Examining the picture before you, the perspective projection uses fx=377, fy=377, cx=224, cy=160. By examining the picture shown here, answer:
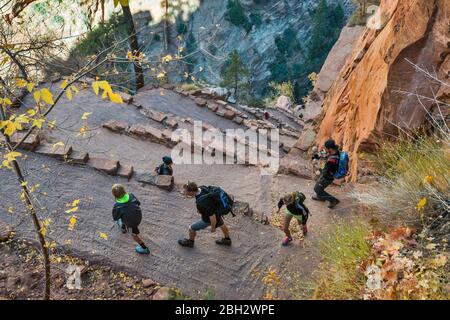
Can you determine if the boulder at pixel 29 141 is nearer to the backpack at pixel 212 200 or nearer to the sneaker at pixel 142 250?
the sneaker at pixel 142 250

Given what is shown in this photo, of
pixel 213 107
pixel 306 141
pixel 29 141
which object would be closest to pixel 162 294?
pixel 29 141

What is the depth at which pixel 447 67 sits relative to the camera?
6875 millimetres

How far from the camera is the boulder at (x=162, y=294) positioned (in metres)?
5.36

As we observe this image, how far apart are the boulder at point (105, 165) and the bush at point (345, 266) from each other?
16.8 feet

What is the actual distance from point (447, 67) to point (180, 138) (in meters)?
7.41

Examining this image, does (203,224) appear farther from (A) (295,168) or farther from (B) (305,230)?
(A) (295,168)

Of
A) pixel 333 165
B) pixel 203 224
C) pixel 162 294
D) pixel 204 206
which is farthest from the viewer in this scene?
pixel 333 165

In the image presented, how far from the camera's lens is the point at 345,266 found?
15.4ft

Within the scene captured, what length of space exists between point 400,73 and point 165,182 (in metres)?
5.28

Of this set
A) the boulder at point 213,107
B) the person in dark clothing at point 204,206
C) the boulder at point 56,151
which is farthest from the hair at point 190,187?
the boulder at point 213,107

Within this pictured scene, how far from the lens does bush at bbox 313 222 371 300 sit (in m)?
4.31

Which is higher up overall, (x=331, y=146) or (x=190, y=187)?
(x=190, y=187)

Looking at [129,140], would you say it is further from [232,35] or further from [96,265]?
[232,35]
